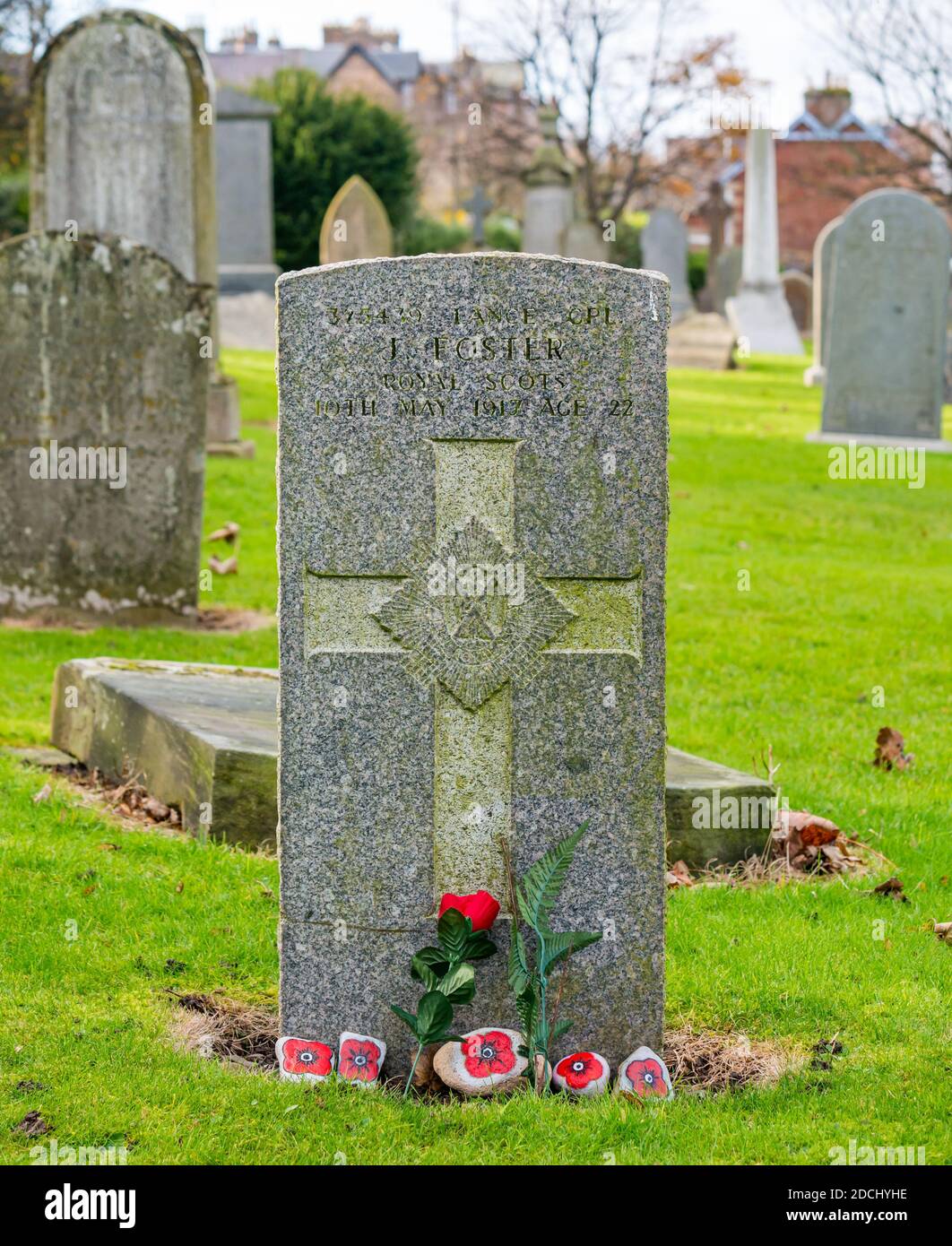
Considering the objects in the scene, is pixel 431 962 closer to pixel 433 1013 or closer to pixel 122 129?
pixel 433 1013

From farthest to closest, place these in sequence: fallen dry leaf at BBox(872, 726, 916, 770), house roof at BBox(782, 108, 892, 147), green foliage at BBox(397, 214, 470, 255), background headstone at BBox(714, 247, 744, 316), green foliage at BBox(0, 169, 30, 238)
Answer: house roof at BBox(782, 108, 892, 147), green foliage at BBox(397, 214, 470, 255), background headstone at BBox(714, 247, 744, 316), green foliage at BBox(0, 169, 30, 238), fallen dry leaf at BBox(872, 726, 916, 770)

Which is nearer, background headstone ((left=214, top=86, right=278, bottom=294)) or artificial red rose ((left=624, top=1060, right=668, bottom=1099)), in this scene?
artificial red rose ((left=624, top=1060, right=668, bottom=1099))

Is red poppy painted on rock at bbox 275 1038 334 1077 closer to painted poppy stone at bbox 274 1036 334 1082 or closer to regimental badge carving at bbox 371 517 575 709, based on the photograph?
painted poppy stone at bbox 274 1036 334 1082

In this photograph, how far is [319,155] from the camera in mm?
34750

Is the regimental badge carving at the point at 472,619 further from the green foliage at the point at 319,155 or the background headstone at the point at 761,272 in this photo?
the green foliage at the point at 319,155

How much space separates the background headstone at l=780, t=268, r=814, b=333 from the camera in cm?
4172

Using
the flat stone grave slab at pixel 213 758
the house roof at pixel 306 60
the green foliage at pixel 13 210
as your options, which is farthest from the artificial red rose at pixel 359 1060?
the house roof at pixel 306 60

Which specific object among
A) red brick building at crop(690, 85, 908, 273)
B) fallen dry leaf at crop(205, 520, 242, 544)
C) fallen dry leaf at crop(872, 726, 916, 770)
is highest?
red brick building at crop(690, 85, 908, 273)

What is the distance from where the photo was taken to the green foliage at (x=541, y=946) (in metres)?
3.40

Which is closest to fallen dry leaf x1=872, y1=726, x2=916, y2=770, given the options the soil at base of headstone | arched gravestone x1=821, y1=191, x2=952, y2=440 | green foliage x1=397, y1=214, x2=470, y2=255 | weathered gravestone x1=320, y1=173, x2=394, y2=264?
the soil at base of headstone

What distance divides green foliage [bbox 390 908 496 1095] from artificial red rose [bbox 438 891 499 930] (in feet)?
0.04

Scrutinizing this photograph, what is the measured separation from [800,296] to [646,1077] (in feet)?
138

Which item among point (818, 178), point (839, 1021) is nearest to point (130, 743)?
point (839, 1021)

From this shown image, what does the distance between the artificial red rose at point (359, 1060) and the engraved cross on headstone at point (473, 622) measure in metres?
0.51
